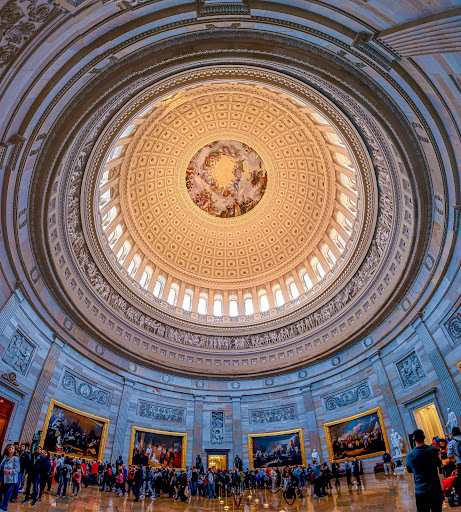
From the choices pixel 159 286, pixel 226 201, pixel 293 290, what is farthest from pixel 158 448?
pixel 226 201

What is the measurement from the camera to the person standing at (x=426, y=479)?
14.6 ft

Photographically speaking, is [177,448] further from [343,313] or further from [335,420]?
[343,313]

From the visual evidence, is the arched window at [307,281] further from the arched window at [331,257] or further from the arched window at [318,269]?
the arched window at [331,257]

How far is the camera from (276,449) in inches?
968

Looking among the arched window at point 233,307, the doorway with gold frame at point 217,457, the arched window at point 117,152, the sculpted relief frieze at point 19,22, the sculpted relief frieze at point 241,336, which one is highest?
the arched window at point 117,152

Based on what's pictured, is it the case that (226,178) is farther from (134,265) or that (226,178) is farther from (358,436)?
(358,436)

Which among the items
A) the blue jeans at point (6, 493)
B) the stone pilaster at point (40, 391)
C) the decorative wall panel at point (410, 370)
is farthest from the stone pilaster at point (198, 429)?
the blue jeans at point (6, 493)

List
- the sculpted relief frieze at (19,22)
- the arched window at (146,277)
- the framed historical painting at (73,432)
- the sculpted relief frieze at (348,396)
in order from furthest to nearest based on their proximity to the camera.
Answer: the arched window at (146,277), the sculpted relief frieze at (348,396), the framed historical painting at (73,432), the sculpted relief frieze at (19,22)

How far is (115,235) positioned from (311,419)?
22878 millimetres

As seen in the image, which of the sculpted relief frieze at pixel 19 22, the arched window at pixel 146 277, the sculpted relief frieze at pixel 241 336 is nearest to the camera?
the sculpted relief frieze at pixel 19 22

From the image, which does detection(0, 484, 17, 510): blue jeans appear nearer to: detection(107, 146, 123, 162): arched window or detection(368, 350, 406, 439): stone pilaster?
detection(368, 350, 406, 439): stone pilaster

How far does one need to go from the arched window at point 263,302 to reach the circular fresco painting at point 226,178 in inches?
392

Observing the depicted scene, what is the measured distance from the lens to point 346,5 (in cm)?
916

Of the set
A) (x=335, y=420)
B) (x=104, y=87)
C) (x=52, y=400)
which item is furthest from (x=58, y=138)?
(x=335, y=420)
